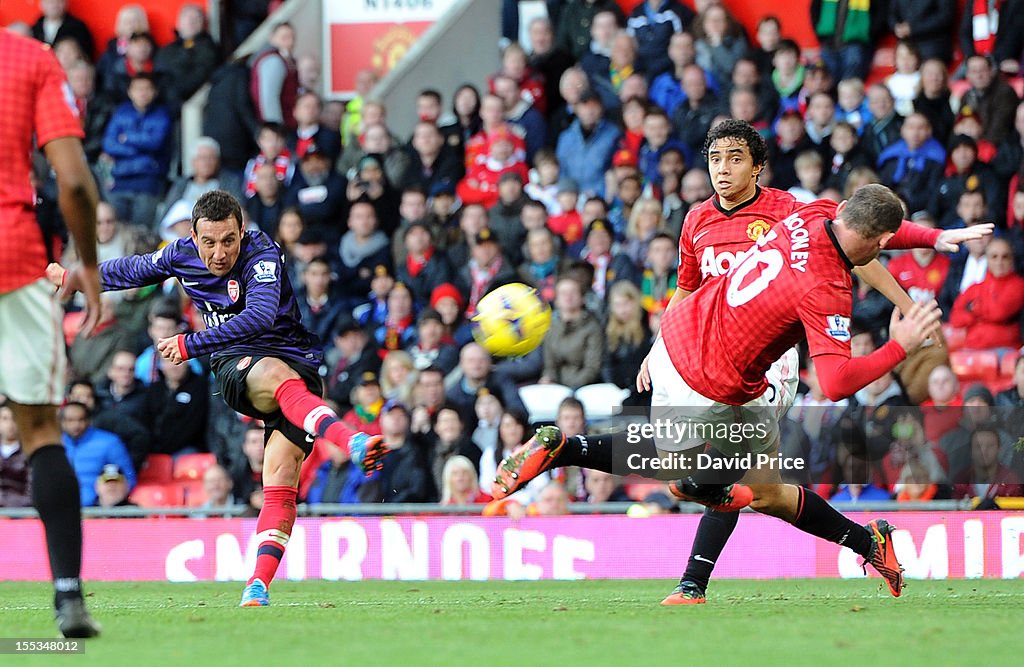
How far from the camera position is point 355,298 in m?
15.1

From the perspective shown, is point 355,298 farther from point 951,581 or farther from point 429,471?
point 951,581

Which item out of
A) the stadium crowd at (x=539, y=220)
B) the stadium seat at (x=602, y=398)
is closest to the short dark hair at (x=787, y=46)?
the stadium crowd at (x=539, y=220)

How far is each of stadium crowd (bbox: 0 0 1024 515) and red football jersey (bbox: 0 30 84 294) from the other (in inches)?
257

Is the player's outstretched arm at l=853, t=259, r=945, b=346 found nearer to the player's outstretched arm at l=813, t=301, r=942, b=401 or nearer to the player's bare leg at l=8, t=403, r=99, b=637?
the player's outstretched arm at l=813, t=301, r=942, b=401

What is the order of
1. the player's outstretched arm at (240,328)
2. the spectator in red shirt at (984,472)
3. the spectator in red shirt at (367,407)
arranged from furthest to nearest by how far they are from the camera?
the spectator in red shirt at (367,407) → the spectator in red shirt at (984,472) → the player's outstretched arm at (240,328)

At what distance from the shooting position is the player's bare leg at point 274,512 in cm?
808

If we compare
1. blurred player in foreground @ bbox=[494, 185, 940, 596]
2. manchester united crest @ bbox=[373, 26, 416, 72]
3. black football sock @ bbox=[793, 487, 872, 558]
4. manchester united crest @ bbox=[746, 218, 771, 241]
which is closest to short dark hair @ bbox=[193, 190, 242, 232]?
blurred player in foreground @ bbox=[494, 185, 940, 596]

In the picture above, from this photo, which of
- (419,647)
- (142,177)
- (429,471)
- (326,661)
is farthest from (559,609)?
(142,177)

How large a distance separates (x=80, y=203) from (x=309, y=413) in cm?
241

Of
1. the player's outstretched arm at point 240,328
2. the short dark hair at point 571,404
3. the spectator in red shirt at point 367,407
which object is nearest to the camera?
the player's outstretched arm at point 240,328

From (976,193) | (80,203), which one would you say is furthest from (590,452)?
(976,193)

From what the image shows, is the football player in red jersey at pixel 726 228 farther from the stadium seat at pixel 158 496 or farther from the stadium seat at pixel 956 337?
the stadium seat at pixel 158 496

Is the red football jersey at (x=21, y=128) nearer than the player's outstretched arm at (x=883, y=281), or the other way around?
the red football jersey at (x=21, y=128)

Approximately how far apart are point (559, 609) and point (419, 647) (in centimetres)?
206
